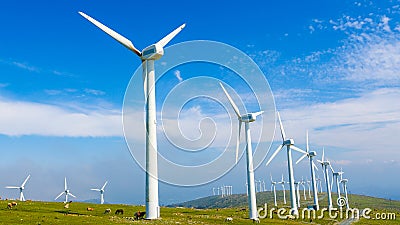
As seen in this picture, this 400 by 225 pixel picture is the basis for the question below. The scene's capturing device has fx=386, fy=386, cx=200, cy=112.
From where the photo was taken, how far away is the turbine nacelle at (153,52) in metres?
59.1

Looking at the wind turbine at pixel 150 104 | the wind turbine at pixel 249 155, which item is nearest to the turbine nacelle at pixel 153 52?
the wind turbine at pixel 150 104

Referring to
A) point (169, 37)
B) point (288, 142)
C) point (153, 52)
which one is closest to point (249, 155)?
point (169, 37)

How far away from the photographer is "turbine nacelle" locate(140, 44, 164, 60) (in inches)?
2325

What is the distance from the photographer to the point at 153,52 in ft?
194

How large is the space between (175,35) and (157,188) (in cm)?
2526

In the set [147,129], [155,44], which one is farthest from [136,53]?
[147,129]

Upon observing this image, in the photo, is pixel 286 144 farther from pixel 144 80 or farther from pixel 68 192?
pixel 68 192

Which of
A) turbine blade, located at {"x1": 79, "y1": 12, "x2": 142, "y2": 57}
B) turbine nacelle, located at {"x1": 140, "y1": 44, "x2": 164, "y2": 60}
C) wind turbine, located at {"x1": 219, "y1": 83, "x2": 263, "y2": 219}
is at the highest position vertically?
turbine blade, located at {"x1": 79, "y1": 12, "x2": 142, "y2": 57}

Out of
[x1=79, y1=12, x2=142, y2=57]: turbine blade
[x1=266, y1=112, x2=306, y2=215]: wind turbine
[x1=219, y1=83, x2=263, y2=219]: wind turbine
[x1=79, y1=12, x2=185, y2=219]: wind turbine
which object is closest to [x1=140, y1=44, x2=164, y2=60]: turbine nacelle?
[x1=79, y1=12, x2=185, y2=219]: wind turbine

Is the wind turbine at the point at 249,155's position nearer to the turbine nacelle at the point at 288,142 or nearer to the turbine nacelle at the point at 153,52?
the turbine nacelle at the point at 153,52

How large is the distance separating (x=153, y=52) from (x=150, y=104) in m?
8.54

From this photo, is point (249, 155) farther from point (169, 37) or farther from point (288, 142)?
point (288, 142)

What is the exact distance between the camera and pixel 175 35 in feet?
209

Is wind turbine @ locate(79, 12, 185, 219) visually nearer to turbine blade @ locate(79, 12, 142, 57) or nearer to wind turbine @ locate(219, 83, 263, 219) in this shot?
turbine blade @ locate(79, 12, 142, 57)
